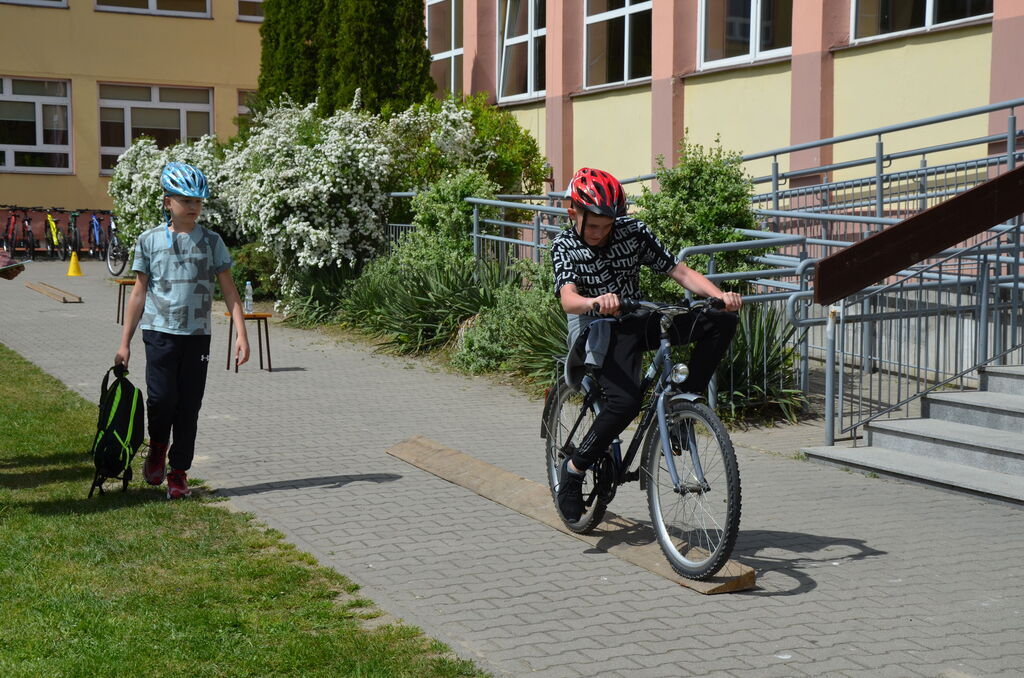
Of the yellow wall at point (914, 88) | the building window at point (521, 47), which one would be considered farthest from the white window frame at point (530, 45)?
the yellow wall at point (914, 88)

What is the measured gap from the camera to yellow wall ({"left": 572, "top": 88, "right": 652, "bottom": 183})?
17.9 m

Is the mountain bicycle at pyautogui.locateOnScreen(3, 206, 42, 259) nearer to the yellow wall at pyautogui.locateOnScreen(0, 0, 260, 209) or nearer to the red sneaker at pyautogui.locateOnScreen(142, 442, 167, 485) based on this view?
the yellow wall at pyautogui.locateOnScreen(0, 0, 260, 209)

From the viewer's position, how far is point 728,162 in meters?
11.3

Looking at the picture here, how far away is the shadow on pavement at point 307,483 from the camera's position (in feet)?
24.6

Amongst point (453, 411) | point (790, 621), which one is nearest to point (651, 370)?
point (790, 621)

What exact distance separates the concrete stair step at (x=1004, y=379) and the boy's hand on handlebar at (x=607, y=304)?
13.4ft

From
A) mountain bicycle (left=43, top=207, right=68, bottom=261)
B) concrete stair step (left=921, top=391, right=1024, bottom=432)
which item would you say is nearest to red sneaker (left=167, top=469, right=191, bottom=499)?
concrete stair step (left=921, top=391, right=1024, bottom=432)

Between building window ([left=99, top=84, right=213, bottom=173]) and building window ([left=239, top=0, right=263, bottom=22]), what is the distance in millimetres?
2223

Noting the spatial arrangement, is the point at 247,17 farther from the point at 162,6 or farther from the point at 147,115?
the point at 147,115

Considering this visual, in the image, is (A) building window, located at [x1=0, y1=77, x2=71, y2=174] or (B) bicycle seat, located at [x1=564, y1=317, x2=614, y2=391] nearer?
(B) bicycle seat, located at [x1=564, y1=317, x2=614, y2=391]

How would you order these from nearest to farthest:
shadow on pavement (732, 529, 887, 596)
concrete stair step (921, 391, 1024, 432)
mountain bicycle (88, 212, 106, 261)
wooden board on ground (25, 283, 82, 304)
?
shadow on pavement (732, 529, 887, 596)
concrete stair step (921, 391, 1024, 432)
wooden board on ground (25, 283, 82, 304)
mountain bicycle (88, 212, 106, 261)

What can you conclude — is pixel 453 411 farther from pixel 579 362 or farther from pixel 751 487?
pixel 579 362

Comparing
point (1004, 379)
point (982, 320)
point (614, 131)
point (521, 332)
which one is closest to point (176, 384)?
point (521, 332)

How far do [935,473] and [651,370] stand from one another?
2.63 m
